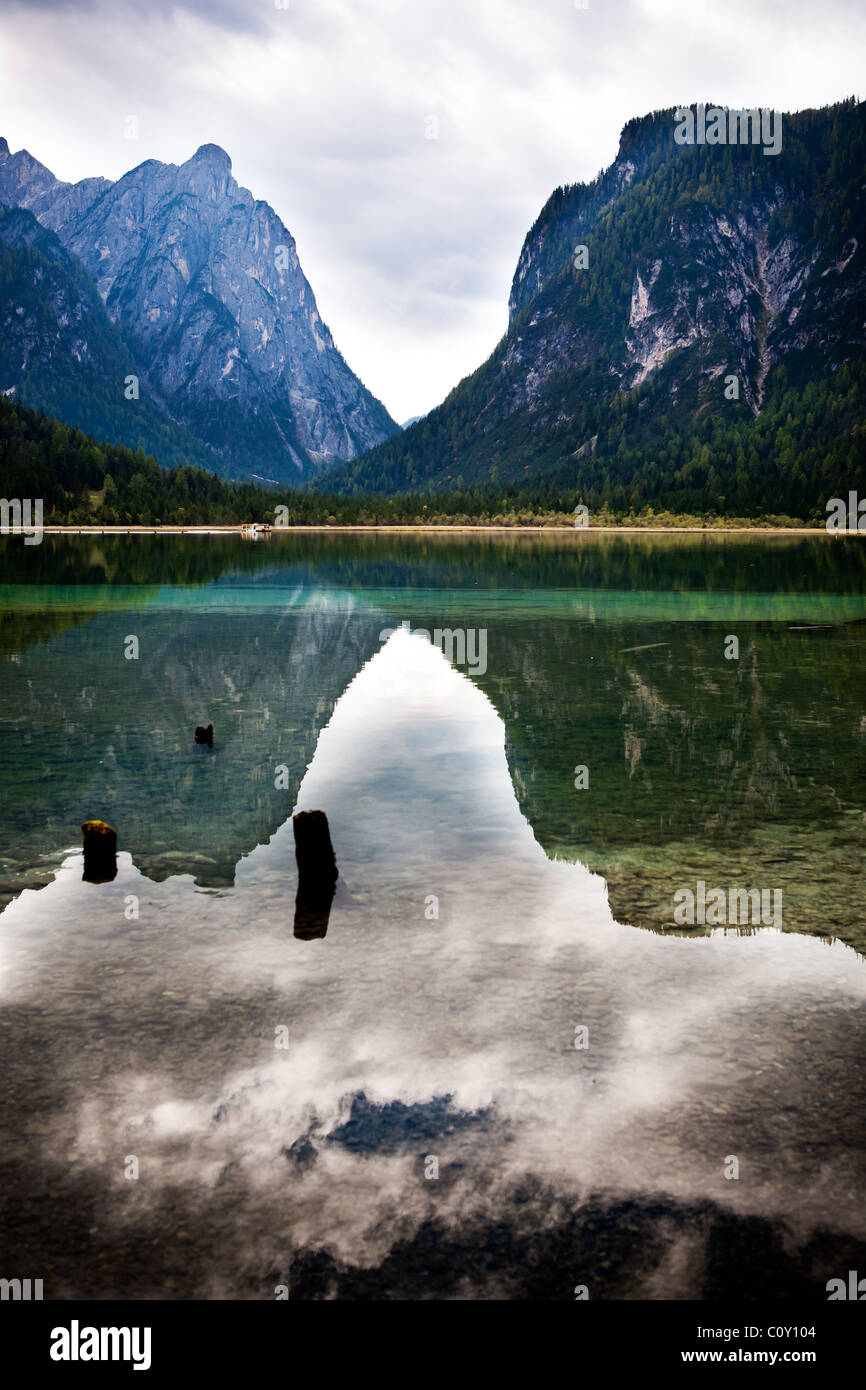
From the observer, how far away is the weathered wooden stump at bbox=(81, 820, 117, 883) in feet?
54.2

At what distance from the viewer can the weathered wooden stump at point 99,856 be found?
54.2ft

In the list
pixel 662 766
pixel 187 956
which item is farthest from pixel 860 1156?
pixel 662 766

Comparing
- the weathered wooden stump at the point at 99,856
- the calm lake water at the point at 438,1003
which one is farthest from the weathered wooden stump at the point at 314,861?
the weathered wooden stump at the point at 99,856

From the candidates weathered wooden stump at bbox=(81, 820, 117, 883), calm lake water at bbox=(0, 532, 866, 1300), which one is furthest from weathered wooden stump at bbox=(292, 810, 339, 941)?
weathered wooden stump at bbox=(81, 820, 117, 883)

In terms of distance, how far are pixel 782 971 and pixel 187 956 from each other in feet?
25.6

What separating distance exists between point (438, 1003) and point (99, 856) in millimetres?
6931

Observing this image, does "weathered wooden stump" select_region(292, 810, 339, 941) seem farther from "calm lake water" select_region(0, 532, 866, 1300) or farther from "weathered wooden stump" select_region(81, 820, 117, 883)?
"weathered wooden stump" select_region(81, 820, 117, 883)

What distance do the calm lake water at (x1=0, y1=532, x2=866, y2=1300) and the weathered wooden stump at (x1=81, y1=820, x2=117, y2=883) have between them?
0.47 metres

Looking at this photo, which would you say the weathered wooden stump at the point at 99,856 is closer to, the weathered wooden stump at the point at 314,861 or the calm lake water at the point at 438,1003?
the calm lake water at the point at 438,1003

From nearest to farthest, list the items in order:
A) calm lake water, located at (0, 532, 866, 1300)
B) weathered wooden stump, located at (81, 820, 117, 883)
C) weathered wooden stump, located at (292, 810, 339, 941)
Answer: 1. calm lake water, located at (0, 532, 866, 1300)
2. weathered wooden stump, located at (292, 810, 339, 941)
3. weathered wooden stump, located at (81, 820, 117, 883)

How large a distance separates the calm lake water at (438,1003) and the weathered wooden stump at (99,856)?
18.5 inches

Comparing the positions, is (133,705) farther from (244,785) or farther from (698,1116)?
(698,1116)

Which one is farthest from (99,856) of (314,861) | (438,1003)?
(438,1003)

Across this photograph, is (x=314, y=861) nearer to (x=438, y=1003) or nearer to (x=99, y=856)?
(x=99, y=856)
